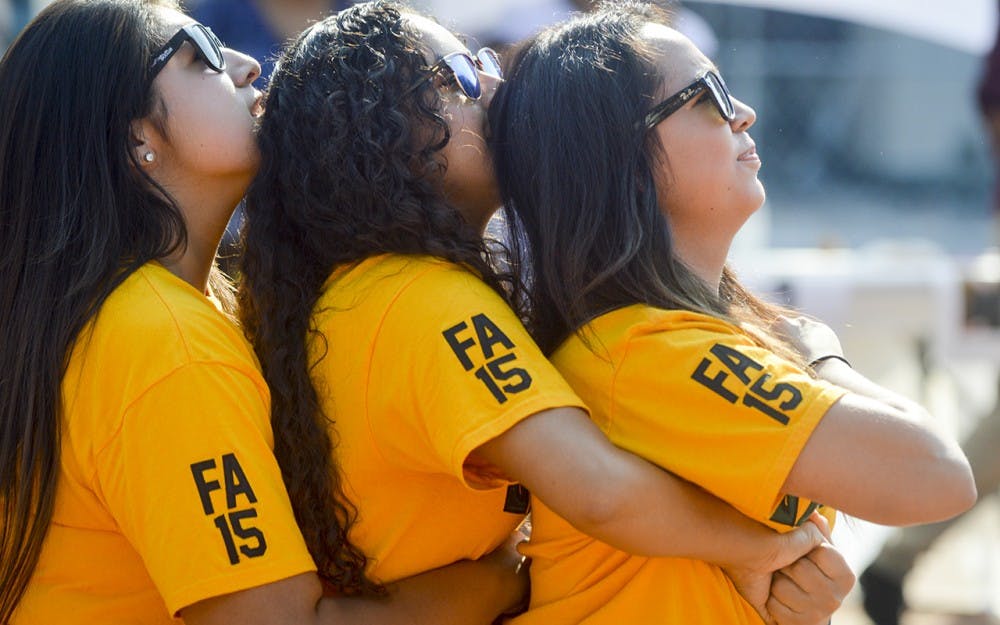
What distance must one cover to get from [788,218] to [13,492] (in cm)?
1862

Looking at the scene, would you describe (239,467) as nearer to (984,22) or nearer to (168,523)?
(168,523)

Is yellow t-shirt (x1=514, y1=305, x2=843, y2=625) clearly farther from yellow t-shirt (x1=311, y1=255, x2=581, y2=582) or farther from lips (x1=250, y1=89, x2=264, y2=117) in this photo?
lips (x1=250, y1=89, x2=264, y2=117)

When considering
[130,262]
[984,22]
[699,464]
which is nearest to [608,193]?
[699,464]

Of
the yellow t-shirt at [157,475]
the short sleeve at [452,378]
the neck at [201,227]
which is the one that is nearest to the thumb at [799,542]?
the short sleeve at [452,378]

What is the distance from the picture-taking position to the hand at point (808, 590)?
80.8 inches

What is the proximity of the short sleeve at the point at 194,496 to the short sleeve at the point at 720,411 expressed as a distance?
1.80 feet

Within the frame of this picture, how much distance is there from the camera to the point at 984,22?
519cm

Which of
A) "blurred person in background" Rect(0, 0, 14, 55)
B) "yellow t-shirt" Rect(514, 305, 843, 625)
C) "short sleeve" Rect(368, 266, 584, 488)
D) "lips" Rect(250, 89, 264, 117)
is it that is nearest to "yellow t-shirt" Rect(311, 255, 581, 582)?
"short sleeve" Rect(368, 266, 584, 488)

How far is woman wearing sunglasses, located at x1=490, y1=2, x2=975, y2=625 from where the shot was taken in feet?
6.17

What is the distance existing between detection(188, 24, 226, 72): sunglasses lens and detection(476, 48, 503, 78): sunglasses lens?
0.47m

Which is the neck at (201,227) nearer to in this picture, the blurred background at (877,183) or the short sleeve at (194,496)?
the short sleeve at (194,496)

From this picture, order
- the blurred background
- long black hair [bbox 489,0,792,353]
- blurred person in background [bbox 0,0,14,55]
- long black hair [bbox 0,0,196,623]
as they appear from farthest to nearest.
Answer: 1. blurred person in background [bbox 0,0,14,55]
2. the blurred background
3. long black hair [bbox 489,0,792,353]
4. long black hair [bbox 0,0,196,623]

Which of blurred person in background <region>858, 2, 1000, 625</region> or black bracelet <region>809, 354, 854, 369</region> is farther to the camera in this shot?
blurred person in background <region>858, 2, 1000, 625</region>

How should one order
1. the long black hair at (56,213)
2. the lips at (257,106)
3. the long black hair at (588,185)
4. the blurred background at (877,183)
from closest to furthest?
the long black hair at (56,213), the long black hair at (588,185), the lips at (257,106), the blurred background at (877,183)
